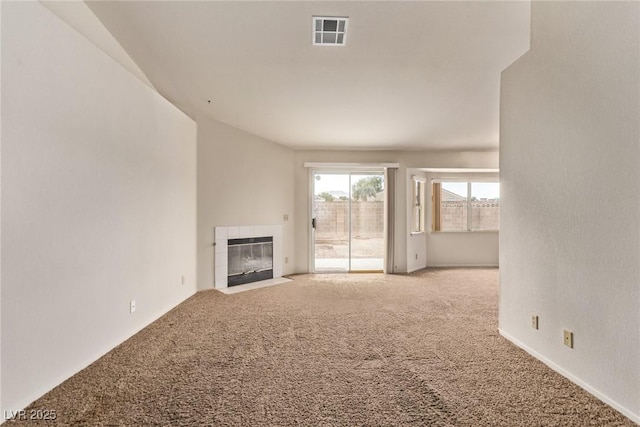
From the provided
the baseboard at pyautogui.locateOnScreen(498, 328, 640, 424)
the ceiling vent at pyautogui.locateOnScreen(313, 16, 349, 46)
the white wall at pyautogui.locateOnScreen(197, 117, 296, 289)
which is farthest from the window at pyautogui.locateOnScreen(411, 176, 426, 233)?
the ceiling vent at pyautogui.locateOnScreen(313, 16, 349, 46)

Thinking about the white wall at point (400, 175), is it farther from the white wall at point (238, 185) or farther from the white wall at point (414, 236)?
the white wall at point (238, 185)

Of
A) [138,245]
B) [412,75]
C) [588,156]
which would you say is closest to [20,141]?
[138,245]

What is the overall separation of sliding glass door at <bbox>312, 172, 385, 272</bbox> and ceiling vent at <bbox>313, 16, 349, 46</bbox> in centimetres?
348

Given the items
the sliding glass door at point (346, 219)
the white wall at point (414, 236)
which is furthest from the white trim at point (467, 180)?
the sliding glass door at point (346, 219)

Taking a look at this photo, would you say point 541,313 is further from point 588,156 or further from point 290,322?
point 290,322

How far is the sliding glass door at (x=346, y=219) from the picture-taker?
606 cm

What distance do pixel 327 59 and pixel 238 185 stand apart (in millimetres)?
2670

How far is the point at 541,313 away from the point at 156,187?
380 cm

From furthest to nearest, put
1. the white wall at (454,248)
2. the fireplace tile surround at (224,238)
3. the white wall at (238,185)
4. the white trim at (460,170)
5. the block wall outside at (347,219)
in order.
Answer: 1. the white wall at (454,248)
2. the white trim at (460,170)
3. the block wall outside at (347,219)
4. the fireplace tile surround at (224,238)
5. the white wall at (238,185)

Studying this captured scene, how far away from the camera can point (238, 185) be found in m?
4.94

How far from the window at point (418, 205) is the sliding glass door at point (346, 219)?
701 mm

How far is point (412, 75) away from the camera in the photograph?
10.4ft

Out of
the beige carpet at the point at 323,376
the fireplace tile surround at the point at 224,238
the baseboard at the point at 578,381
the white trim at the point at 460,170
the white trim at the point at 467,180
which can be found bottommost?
the beige carpet at the point at 323,376

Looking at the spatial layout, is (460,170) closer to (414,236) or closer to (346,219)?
(414,236)
